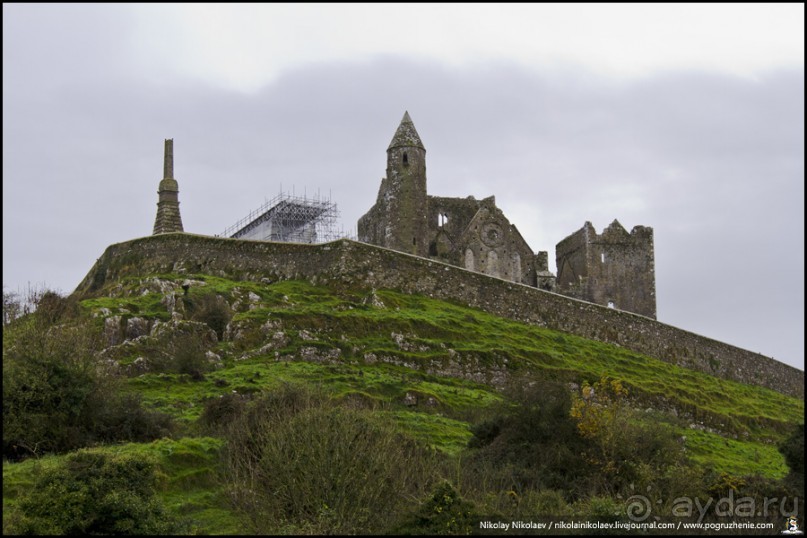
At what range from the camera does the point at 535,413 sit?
39562 millimetres

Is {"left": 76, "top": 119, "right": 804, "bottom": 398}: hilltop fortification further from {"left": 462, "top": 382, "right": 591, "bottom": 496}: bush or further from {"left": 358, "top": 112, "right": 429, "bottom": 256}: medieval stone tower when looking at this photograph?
{"left": 462, "top": 382, "right": 591, "bottom": 496}: bush

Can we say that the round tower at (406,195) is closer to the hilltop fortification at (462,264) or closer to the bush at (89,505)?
the hilltop fortification at (462,264)

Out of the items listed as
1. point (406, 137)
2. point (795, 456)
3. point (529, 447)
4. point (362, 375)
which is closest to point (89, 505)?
point (529, 447)

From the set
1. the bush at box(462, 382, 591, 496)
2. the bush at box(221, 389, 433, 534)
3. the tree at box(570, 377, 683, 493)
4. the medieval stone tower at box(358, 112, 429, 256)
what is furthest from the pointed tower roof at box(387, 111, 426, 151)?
the bush at box(221, 389, 433, 534)

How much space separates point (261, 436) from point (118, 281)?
2935cm

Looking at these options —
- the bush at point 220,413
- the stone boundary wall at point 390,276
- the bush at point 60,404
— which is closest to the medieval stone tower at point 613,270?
the stone boundary wall at point 390,276

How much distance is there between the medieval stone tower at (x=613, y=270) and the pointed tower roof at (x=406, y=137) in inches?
662

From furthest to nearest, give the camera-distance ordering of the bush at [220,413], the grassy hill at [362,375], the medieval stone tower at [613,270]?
1. the medieval stone tower at [613,270]
2. the bush at [220,413]
3. the grassy hill at [362,375]

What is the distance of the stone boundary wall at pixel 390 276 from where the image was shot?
2211 inches

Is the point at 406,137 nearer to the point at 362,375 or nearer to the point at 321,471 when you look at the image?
the point at 362,375

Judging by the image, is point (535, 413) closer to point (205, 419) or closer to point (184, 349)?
point (205, 419)

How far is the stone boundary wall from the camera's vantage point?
5616cm

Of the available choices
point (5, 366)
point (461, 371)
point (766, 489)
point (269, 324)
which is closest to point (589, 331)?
point (461, 371)

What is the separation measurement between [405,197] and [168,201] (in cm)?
1522
